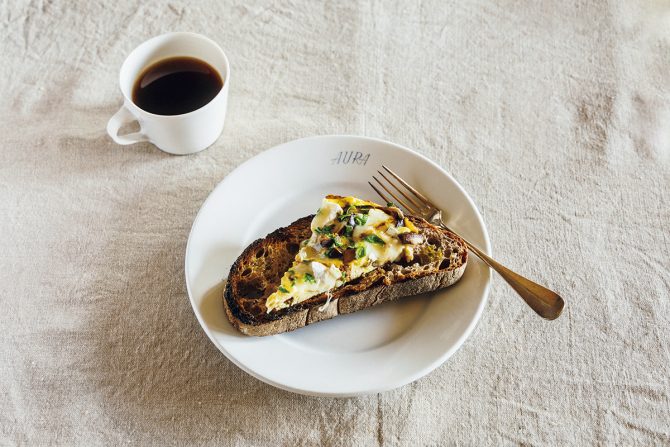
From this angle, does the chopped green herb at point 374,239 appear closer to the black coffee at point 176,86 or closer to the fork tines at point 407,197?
the fork tines at point 407,197

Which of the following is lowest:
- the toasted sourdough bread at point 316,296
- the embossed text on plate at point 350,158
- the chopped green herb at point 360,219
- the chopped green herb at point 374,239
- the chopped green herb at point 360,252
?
the toasted sourdough bread at point 316,296

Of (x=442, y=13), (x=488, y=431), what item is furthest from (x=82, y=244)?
(x=442, y=13)

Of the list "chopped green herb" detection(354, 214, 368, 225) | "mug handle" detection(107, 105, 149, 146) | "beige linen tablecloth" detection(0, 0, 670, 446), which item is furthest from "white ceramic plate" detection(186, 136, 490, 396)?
"mug handle" detection(107, 105, 149, 146)

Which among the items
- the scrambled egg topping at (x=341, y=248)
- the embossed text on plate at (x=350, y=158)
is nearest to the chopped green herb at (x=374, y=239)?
the scrambled egg topping at (x=341, y=248)

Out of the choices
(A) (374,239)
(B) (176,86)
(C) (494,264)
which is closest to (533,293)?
(C) (494,264)

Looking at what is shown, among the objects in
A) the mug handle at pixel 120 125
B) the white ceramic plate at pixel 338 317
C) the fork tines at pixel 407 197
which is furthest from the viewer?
the mug handle at pixel 120 125

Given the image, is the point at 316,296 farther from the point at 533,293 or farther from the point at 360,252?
the point at 533,293

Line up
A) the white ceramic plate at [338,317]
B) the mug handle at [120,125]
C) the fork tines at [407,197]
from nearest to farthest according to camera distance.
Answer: the white ceramic plate at [338,317], the fork tines at [407,197], the mug handle at [120,125]

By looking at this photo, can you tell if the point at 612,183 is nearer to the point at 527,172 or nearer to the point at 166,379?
the point at 527,172
